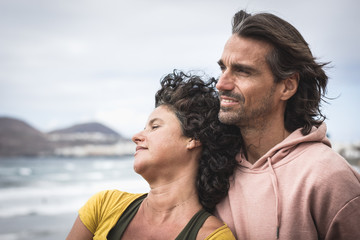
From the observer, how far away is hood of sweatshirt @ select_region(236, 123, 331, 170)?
100 inches

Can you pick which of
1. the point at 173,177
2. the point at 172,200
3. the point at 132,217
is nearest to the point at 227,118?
the point at 173,177

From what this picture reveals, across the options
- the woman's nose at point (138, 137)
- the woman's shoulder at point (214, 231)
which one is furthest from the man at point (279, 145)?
the woman's nose at point (138, 137)

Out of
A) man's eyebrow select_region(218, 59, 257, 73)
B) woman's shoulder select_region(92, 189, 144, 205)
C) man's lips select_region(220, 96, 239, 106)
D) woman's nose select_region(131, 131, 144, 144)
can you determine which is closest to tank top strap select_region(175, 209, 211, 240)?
woman's shoulder select_region(92, 189, 144, 205)

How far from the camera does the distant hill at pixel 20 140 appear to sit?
159 feet

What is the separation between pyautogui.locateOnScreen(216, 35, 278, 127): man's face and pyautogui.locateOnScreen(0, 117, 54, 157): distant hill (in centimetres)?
5019

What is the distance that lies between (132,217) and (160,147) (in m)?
0.58

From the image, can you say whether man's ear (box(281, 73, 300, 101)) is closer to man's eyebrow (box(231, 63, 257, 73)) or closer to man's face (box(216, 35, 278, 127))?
man's face (box(216, 35, 278, 127))

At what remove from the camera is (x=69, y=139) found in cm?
5322

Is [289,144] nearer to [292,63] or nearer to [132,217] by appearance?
[292,63]

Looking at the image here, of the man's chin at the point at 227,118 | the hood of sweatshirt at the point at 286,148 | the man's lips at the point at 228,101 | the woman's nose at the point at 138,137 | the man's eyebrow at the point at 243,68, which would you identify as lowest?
the hood of sweatshirt at the point at 286,148

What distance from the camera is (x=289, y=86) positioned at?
2.77 m

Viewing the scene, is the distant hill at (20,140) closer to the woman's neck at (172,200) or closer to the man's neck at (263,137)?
the woman's neck at (172,200)

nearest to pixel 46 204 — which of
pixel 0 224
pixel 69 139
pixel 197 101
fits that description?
pixel 0 224

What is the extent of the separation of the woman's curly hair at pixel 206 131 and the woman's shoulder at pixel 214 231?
27 centimetres
